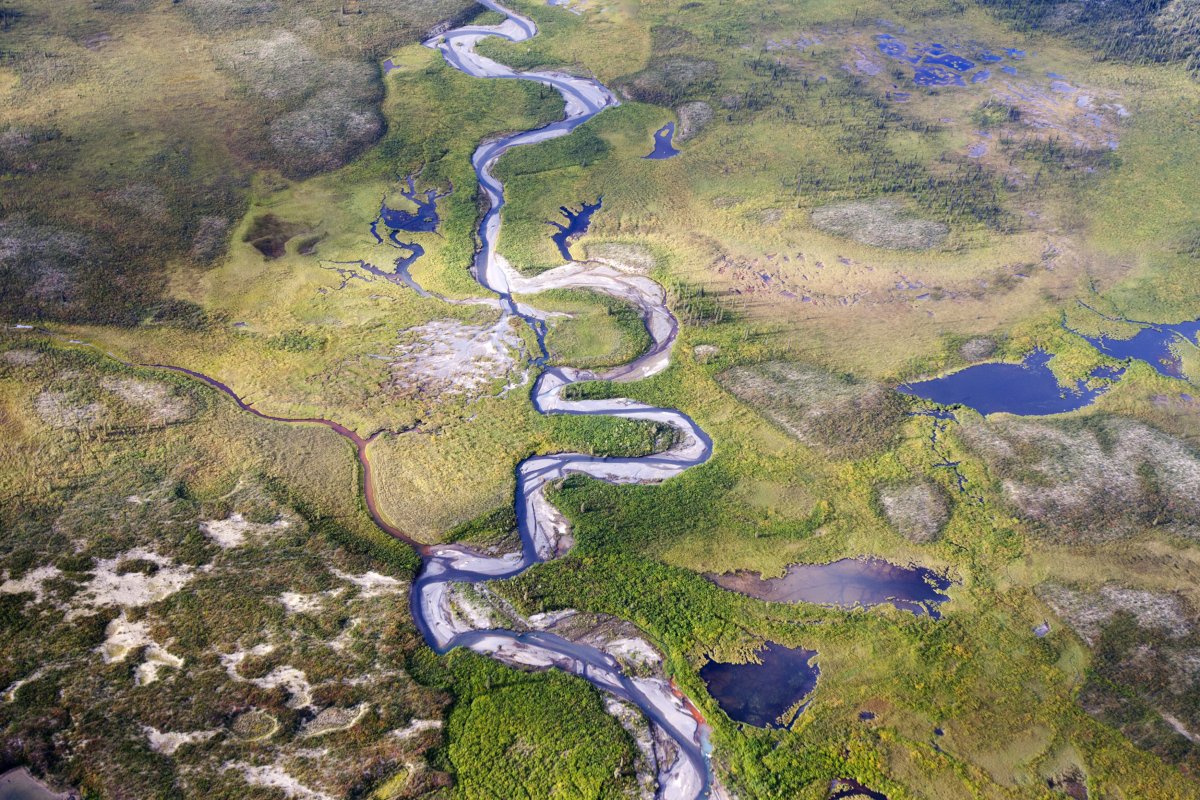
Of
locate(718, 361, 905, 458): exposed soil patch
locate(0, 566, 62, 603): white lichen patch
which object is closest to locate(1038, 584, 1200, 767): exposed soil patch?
locate(718, 361, 905, 458): exposed soil patch

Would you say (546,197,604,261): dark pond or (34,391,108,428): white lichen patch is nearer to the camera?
(34,391,108,428): white lichen patch

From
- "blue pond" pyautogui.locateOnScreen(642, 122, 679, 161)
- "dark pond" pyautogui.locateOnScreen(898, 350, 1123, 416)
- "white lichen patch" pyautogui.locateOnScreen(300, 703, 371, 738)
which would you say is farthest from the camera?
"blue pond" pyautogui.locateOnScreen(642, 122, 679, 161)

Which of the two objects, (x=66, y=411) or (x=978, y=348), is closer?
(x=66, y=411)

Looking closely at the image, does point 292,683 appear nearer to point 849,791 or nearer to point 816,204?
point 849,791

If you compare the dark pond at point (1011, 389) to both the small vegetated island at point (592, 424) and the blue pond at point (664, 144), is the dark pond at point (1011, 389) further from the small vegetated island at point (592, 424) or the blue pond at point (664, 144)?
the blue pond at point (664, 144)

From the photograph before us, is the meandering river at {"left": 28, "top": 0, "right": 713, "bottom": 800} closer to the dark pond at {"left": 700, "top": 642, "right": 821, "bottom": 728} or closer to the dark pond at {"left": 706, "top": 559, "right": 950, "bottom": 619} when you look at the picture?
the dark pond at {"left": 700, "top": 642, "right": 821, "bottom": 728}

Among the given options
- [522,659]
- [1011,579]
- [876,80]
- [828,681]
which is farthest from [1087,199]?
[522,659]

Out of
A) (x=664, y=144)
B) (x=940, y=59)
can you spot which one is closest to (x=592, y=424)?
(x=664, y=144)
